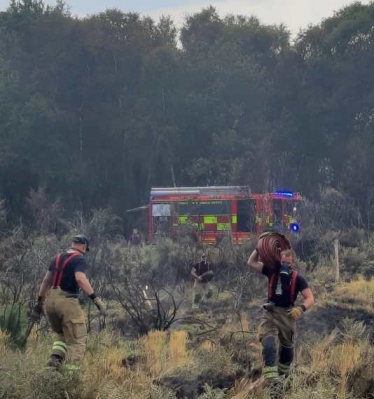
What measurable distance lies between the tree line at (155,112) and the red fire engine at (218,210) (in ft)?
23.1

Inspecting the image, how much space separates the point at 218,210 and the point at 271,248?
20767mm

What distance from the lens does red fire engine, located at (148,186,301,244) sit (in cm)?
2739

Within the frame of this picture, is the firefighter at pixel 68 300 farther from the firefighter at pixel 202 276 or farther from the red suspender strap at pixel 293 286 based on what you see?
the firefighter at pixel 202 276

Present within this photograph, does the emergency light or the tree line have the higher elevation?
the tree line

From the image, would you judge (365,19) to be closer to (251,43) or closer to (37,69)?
(251,43)

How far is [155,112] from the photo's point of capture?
39.6 metres

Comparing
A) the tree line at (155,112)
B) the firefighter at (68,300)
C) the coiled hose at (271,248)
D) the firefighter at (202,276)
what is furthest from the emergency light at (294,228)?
the firefighter at (68,300)

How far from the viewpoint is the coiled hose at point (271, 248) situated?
8.61 metres

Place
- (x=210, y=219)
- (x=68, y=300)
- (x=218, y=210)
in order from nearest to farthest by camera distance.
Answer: (x=68, y=300) < (x=210, y=219) < (x=218, y=210)

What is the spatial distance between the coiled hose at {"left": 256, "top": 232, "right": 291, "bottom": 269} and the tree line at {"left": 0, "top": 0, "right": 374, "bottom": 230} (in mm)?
28240

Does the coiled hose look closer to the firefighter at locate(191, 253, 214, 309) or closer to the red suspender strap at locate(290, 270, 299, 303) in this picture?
the red suspender strap at locate(290, 270, 299, 303)

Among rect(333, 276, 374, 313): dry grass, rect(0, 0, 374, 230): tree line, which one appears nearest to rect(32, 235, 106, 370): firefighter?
rect(333, 276, 374, 313): dry grass

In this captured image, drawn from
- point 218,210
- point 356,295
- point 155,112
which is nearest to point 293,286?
point 356,295

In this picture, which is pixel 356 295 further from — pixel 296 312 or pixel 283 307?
pixel 296 312
